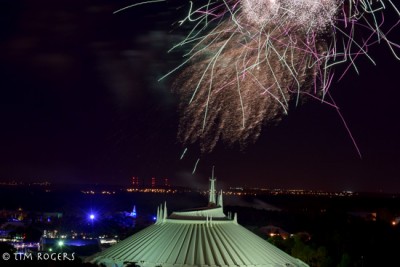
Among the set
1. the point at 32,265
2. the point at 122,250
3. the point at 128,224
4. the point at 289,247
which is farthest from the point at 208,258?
the point at 128,224

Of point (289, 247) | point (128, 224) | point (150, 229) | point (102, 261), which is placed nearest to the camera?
point (102, 261)

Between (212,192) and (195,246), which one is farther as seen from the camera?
(212,192)

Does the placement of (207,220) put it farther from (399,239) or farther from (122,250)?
(399,239)

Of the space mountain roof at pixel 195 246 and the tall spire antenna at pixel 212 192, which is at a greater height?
the tall spire antenna at pixel 212 192

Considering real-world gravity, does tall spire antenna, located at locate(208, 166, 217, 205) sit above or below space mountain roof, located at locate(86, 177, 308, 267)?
above

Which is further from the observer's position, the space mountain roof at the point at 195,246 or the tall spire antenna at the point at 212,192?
the tall spire antenna at the point at 212,192

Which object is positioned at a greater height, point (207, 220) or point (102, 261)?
point (207, 220)

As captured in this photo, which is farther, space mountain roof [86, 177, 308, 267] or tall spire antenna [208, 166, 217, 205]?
tall spire antenna [208, 166, 217, 205]

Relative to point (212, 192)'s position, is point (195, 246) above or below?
below
